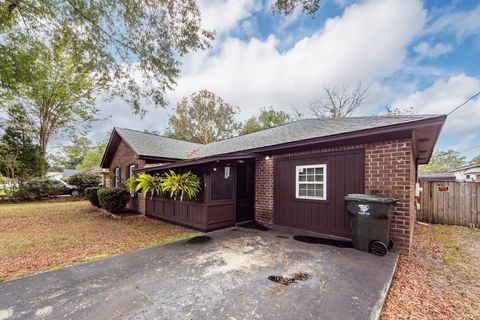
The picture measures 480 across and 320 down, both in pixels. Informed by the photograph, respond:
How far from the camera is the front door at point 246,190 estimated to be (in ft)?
23.3

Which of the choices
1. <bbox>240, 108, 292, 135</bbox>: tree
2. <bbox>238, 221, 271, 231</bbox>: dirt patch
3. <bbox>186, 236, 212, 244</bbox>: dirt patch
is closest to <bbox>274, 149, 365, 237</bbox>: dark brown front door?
<bbox>238, 221, 271, 231</bbox>: dirt patch

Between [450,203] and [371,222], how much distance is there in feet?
20.2

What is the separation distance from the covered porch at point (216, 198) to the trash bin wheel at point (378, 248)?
149 inches

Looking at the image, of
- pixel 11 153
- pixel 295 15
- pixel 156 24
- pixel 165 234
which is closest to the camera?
pixel 295 15

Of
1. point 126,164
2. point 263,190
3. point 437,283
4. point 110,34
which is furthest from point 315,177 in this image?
point 126,164

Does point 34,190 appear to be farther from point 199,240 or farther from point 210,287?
point 210,287

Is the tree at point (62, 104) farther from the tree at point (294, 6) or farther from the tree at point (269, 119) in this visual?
the tree at point (294, 6)

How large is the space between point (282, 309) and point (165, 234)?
14.8 feet


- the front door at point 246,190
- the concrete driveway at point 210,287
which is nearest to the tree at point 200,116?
the front door at point 246,190

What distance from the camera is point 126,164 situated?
1048 centimetres

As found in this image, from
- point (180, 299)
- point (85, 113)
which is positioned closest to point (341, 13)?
point (180, 299)

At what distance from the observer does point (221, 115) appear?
23953mm

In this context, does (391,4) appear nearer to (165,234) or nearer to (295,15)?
(295,15)

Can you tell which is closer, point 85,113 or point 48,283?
point 48,283
